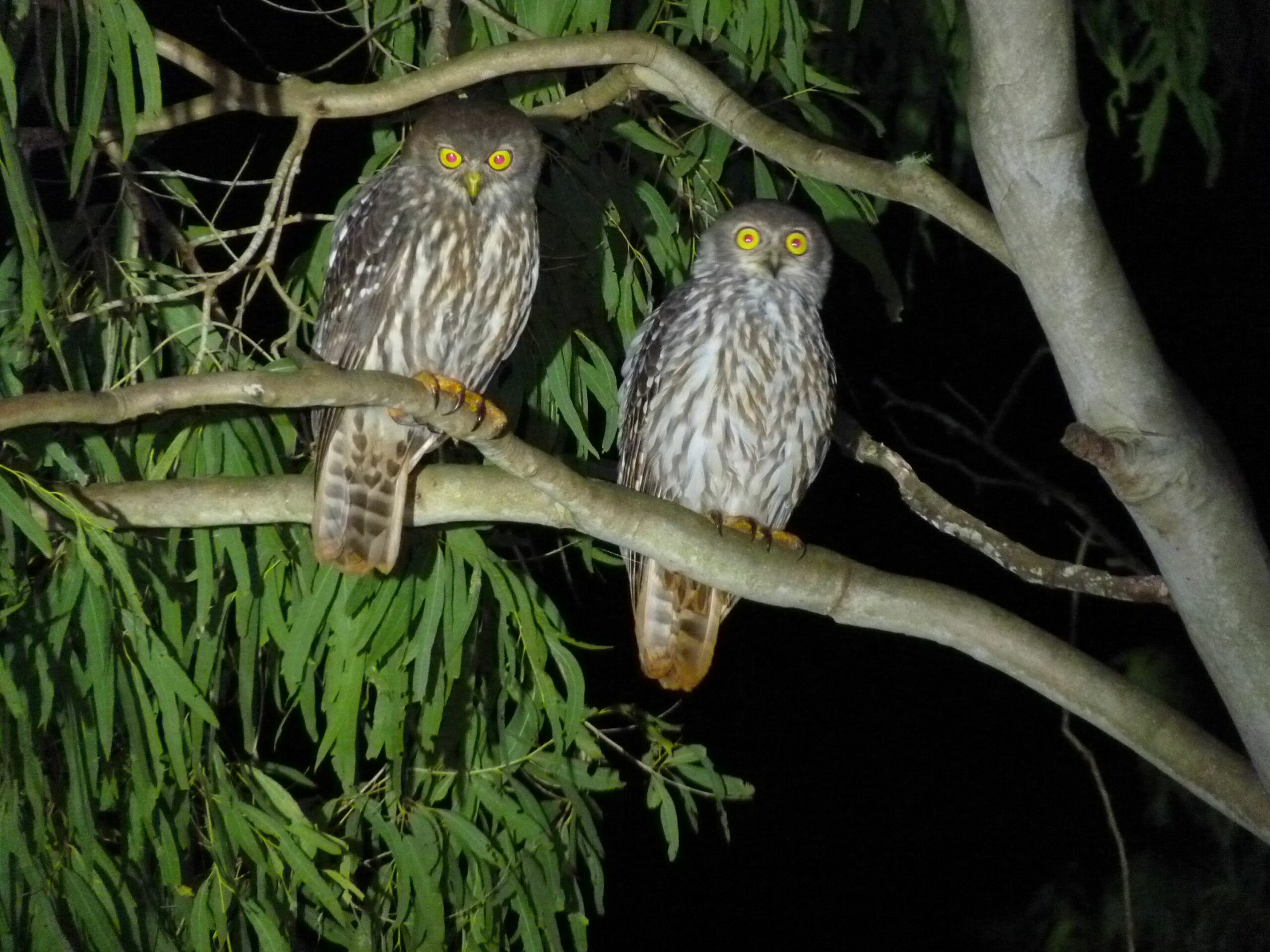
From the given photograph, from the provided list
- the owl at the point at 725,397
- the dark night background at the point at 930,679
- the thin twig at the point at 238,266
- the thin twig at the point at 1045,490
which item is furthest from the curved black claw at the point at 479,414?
the dark night background at the point at 930,679

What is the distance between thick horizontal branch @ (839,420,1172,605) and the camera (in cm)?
224

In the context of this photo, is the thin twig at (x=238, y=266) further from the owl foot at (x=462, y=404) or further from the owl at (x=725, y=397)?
the owl at (x=725, y=397)

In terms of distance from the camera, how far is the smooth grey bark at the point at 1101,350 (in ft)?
5.54

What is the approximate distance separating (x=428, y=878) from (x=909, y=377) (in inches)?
117

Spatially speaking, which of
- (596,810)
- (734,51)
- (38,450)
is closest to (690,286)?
(734,51)

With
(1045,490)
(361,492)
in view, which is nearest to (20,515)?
(361,492)

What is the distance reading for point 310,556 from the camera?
2576 millimetres

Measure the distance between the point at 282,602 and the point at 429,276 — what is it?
1.98ft

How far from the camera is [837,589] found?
2215 mm

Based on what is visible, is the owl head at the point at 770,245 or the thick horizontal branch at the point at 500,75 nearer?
the thick horizontal branch at the point at 500,75

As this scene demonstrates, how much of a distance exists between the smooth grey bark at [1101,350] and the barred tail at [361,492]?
1.11 m

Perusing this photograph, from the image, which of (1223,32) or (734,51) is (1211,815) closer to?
(1223,32)

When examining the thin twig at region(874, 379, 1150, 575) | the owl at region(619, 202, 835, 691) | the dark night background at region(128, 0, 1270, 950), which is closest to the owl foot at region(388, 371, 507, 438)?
the owl at region(619, 202, 835, 691)

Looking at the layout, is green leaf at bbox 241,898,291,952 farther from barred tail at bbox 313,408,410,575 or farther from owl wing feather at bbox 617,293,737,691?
owl wing feather at bbox 617,293,737,691
